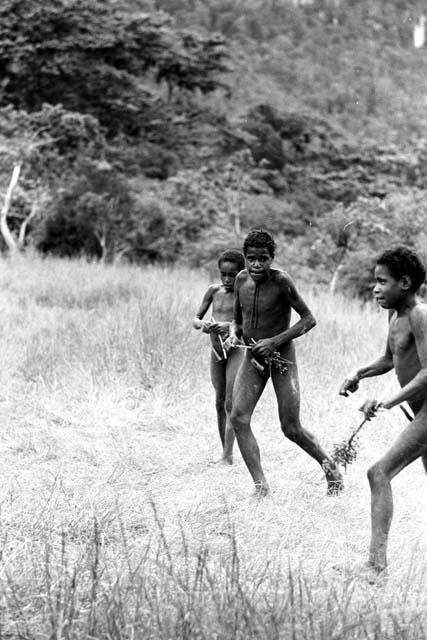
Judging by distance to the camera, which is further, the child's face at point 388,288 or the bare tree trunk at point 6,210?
the bare tree trunk at point 6,210

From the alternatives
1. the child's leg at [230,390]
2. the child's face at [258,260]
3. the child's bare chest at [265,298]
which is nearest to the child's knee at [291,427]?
the child's bare chest at [265,298]

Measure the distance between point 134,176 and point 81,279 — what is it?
1137 centimetres

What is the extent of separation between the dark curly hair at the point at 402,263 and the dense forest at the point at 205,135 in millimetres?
9424

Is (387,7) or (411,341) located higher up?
(387,7)

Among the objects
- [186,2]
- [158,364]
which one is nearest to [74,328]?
[158,364]

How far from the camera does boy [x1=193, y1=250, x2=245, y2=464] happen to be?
5230 mm

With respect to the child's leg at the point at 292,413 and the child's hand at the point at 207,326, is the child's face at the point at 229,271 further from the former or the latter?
the child's leg at the point at 292,413

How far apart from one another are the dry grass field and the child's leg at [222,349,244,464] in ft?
0.40

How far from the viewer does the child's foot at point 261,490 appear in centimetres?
444

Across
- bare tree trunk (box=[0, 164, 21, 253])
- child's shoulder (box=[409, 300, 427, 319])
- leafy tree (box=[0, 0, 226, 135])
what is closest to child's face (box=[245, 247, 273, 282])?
child's shoulder (box=[409, 300, 427, 319])

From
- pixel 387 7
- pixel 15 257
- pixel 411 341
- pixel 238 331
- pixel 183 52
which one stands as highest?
pixel 387 7

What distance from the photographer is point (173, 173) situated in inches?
916

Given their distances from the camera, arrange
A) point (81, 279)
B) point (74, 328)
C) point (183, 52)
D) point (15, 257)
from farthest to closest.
Result: point (183, 52)
point (15, 257)
point (81, 279)
point (74, 328)

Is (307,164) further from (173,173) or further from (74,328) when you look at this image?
(74,328)
